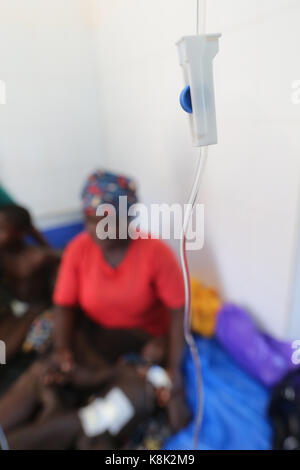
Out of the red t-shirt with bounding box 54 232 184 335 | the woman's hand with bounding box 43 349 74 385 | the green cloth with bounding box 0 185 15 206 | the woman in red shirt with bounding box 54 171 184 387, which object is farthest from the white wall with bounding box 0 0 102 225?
the woman's hand with bounding box 43 349 74 385

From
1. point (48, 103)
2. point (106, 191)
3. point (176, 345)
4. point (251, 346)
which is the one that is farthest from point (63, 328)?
point (48, 103)

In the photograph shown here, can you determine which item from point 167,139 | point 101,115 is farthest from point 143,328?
point 101,115

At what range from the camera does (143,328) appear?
3.26ft

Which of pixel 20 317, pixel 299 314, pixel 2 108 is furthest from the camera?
pixel 20 317

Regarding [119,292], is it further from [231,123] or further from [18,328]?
[231,123]

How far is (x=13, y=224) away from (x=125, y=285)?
560 mm

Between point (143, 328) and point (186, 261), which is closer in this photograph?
point (186, 261)

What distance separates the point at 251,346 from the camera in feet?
3.03

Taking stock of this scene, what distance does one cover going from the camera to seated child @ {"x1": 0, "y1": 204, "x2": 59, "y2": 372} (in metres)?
1.08

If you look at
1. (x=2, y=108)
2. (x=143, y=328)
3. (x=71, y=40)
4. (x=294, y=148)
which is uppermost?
(x=71, y=40)

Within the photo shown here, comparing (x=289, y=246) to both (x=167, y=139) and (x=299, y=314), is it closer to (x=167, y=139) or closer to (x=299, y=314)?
(x=299, y=314)

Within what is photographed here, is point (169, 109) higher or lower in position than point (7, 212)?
higher

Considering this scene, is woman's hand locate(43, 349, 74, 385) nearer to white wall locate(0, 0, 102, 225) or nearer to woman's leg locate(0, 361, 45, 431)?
woman's leg locate(0, 361, 45, 431)

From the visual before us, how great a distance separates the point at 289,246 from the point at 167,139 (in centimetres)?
42
